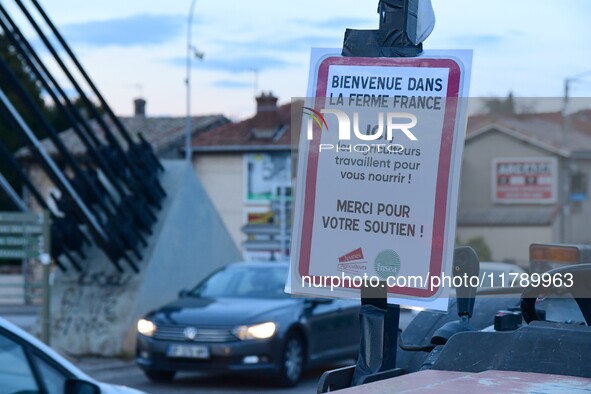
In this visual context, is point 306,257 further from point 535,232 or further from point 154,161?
point 154,161

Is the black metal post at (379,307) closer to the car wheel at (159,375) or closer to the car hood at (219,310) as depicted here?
the car hood at (219,310)

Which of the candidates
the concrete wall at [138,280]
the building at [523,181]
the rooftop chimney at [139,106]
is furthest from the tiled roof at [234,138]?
the building at [523,181]

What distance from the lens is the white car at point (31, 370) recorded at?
434cm

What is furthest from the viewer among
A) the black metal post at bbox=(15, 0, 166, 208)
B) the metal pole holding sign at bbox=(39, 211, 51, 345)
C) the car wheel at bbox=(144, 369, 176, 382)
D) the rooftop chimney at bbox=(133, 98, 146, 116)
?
the rooftop chimney at bbox=(133, 98, 146, 116)

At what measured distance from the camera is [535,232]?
3059 mm

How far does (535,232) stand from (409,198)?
0.48 m

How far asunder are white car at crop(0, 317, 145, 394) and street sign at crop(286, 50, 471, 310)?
181 cm

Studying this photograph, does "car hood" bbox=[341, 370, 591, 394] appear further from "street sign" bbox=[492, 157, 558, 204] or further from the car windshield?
the car windshield

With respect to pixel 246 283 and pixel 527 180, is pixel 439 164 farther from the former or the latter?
pixel 246 283

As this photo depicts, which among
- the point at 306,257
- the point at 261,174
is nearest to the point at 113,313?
the point at 306,257

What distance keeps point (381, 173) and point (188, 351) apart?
8892 mm

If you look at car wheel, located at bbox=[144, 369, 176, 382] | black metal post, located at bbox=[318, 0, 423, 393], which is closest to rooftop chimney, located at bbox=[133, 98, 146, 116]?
car wheel, located at bbox=[144, 369, 176, 382]

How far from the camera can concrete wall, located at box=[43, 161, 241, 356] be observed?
562 inches

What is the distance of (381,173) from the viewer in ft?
9.42
